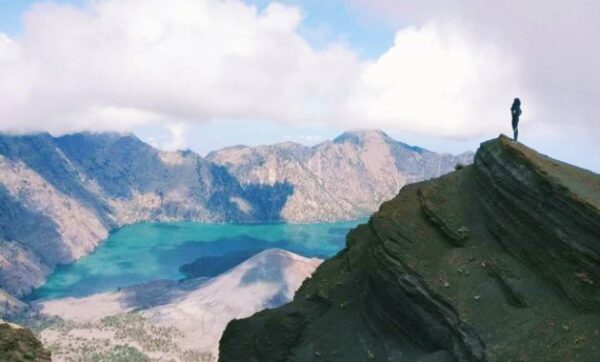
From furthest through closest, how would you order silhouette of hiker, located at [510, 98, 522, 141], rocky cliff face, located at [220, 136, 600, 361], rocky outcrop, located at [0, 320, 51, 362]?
silhouette of hiker, located at [510, 98, 522, 141], rocky cliff face, located at [220, 136, 600, 361], rocky outcrop, located at [0, 320, 51, 362]

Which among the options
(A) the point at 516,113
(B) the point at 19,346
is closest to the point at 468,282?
(A) the point at 516,113

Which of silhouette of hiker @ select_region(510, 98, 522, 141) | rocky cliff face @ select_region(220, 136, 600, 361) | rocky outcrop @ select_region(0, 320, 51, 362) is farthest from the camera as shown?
silhouette of hiker @ select_region(510, 98, 522, 141)

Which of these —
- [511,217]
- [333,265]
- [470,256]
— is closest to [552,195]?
[511,217]

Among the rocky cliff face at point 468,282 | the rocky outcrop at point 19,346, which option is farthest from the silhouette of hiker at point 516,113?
the rocky outcrop at point 19,346

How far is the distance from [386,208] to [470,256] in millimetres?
8886

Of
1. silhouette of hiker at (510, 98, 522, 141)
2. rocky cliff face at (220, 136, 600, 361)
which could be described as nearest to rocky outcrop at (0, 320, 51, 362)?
rocky cliff face at (220, 136, 600, 361)

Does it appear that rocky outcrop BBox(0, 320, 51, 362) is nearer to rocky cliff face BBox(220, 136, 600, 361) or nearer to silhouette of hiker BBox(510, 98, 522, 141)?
rocky cliff face BBox(220, 136, 600, 361)

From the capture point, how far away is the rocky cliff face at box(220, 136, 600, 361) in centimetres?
3269

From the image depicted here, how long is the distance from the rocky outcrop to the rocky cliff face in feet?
78.6

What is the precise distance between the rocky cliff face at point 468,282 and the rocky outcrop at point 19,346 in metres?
23.9

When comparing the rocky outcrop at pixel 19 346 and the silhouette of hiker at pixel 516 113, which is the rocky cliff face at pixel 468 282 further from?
the rocky outcrop at pixel 19 346

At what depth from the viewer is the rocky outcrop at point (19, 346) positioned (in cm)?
2223

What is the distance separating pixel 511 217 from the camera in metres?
38.9

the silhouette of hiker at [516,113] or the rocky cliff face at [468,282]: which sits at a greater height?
the silhouette of hiker at [516,113]
